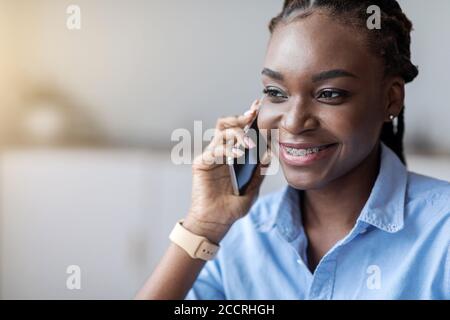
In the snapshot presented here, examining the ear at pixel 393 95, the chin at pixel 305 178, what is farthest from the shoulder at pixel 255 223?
the ear at pixel 393 95

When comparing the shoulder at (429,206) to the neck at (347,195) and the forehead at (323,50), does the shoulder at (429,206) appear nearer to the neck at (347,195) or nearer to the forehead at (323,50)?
the neck at (347,195)

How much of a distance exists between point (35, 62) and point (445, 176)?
3.31 ft

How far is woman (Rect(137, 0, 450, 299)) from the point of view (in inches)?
30.3

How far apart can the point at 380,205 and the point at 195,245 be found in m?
0.28

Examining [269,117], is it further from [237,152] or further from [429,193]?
[429,193]

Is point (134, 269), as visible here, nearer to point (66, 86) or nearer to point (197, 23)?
point (66, 86)

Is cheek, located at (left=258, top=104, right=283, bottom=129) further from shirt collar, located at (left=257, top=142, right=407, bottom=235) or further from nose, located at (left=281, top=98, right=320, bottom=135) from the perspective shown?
shirt collar, located at (left=257, top=142, right=407, bottom=235)

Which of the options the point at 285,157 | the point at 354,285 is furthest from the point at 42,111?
the point at 354,285

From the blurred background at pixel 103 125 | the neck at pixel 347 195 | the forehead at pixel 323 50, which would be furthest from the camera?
the blurred background at pixel 103 125

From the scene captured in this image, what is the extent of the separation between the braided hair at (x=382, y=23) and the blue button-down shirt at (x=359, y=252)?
0.15 metres

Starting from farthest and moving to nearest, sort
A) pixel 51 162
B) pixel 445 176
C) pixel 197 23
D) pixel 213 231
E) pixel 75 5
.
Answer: pixel 51 162, pixel 197 23, pixel 445 176, pixel 75 5, pixel 213 231

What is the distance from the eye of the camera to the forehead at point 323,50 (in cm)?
75

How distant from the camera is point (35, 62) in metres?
1.44

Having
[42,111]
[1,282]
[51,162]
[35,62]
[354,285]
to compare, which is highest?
[35,62]
